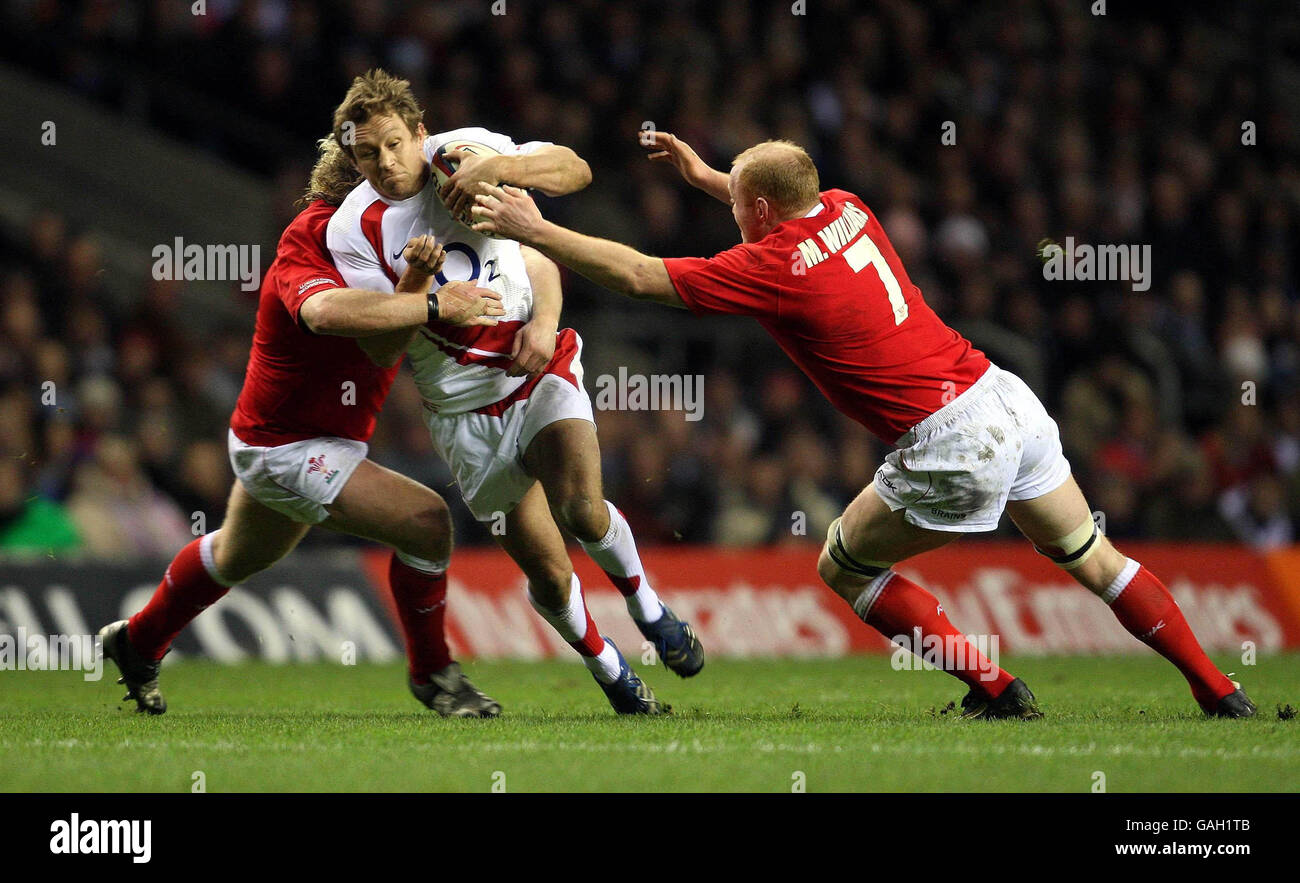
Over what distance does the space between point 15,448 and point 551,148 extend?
6.29 meters

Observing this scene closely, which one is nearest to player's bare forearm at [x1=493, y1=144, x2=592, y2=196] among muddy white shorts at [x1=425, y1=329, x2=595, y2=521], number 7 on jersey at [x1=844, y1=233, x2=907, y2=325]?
muddy white shorts at [x1=425, y1=329, x2=595, y2=521]

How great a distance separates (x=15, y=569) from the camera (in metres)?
10.2

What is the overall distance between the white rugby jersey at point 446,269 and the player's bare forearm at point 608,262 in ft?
2.26

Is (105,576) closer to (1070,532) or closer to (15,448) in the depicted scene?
(15,448)

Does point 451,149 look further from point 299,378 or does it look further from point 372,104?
point 299,378

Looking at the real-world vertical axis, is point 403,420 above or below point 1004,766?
above

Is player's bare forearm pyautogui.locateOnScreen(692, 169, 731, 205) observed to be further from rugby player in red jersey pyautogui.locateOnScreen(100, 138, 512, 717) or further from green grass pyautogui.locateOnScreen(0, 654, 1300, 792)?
green grass pyautogui.locateOnScreen(0, 654, 1300, 792)

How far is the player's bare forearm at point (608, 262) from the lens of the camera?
5.54 metres

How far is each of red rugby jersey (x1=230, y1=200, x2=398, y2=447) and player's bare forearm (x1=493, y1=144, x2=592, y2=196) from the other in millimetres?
920

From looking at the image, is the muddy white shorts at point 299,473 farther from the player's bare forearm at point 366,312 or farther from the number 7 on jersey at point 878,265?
the number 7 on jersey at point 878,265

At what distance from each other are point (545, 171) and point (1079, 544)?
8.10ft

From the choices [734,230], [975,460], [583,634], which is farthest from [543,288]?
[734,230]

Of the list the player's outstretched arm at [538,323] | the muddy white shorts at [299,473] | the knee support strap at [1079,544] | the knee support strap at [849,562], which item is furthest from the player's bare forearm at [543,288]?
the knee support strap at [1079,544]
